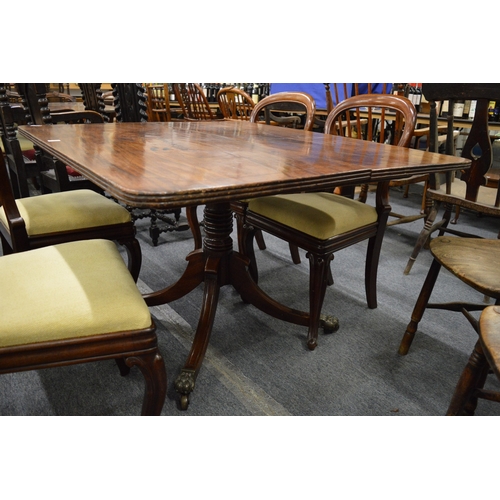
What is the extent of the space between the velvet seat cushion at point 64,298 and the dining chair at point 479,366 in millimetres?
675

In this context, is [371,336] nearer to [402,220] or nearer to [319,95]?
[402,220]

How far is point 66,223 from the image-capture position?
57.1 inches

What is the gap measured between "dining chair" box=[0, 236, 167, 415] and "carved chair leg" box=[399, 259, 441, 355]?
96 cm

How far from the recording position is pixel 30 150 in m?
2.79

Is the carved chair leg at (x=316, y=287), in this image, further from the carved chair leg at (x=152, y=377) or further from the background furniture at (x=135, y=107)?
the background furniture at (x=135, y=107)

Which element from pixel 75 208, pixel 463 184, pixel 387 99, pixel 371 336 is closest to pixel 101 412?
pixel 75 208

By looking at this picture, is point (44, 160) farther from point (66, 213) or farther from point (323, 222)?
point (323, 222)

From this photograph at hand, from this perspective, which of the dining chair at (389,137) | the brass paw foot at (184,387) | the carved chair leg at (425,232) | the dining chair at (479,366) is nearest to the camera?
the dining chair at (479,366)

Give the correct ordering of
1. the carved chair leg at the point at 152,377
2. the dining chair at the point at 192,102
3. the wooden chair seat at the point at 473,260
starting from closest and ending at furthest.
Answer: the carved chair leg at the point at 152,377
the wooden chair seat at the point at 473,260
the dining chair at the point at 192,102

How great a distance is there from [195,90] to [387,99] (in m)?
2.30

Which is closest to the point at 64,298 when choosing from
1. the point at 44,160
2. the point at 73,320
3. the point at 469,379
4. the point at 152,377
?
the point at 73,320

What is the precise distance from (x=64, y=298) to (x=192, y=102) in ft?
10.0

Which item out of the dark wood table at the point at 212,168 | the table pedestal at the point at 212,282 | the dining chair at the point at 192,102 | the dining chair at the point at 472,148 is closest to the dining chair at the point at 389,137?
the dining chair at the point at 472,148

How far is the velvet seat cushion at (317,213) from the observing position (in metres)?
1.46
